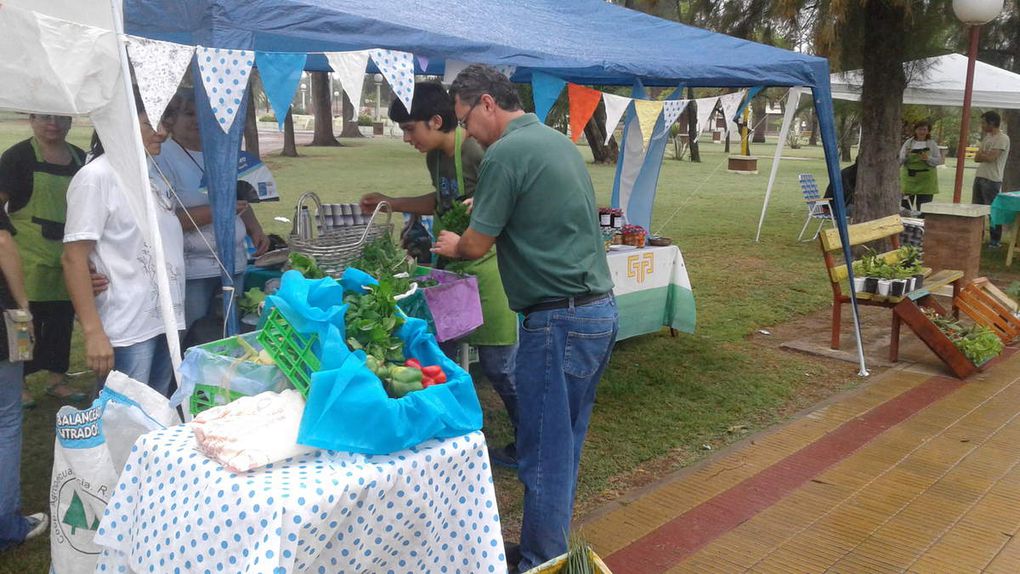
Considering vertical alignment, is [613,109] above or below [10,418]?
above

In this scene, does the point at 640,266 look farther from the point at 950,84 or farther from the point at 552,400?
the point at 950,84

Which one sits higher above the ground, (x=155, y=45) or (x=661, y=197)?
(x=155, y=45)

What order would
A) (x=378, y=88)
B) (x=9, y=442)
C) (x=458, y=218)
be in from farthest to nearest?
(x=378, y=88)
(x=458, y=218)
(x=9, y=442)

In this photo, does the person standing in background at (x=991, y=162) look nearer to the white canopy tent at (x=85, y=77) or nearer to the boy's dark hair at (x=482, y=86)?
the boy's dark hair at (x=482, y=86)

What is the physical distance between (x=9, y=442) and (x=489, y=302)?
207cm

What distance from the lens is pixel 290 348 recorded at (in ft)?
7.52

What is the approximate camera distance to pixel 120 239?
305 centimetres

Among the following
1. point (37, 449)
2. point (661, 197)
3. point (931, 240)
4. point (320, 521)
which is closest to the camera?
point (320, 521)

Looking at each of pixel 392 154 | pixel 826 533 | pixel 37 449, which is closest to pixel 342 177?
pixel 392 154

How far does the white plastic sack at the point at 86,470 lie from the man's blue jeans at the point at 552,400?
3.98ft

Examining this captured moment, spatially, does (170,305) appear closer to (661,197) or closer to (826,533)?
(826,533)

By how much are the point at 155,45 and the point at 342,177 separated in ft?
58.2

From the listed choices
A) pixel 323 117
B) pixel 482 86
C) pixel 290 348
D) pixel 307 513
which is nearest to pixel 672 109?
pixel 482 86

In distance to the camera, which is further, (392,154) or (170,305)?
(392,154)
